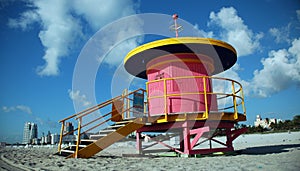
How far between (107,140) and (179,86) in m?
3.33

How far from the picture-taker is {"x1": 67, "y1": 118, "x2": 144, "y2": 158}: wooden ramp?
23.9 ft

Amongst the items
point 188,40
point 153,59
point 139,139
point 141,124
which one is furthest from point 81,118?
point 188,40

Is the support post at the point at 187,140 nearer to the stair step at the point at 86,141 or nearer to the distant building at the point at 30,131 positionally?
the stair step at the point at 86,141

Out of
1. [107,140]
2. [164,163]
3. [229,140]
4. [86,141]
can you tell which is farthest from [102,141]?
[229,140]

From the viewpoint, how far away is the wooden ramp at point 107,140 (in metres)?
7.28

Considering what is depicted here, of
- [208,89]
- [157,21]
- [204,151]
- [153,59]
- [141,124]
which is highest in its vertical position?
[157,21]

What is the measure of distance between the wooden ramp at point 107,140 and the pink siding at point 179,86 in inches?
46.8

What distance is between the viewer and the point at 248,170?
172 inches

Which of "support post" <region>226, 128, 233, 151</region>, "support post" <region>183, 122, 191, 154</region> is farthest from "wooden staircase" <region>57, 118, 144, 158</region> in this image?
"support post" <region>226, 128, 233, 151</region>

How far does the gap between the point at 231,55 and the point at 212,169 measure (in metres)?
6.23

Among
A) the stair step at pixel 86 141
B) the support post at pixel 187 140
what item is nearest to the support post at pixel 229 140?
the support post at pixel 187 140

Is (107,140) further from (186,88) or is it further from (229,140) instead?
(229,140)

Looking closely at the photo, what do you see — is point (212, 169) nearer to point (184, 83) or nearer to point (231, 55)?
point (184, 83)

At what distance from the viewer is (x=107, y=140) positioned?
25.1 ft
